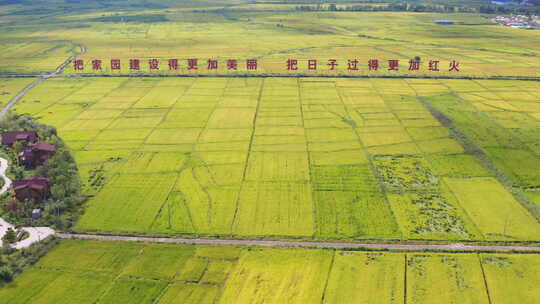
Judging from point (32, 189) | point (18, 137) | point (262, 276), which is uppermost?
point (18, 137)

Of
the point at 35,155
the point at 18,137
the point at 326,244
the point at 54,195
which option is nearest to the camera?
the point at 326,244

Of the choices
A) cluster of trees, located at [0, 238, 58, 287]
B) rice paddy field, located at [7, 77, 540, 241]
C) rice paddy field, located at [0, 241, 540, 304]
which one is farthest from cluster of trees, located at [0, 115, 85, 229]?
rice paddy field, located at [0, 241, 540, 304]

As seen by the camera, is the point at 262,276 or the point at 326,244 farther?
the point at 326,244

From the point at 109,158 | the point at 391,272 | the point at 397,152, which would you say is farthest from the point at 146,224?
the point at 397,152

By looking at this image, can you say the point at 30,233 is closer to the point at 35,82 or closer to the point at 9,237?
the point at 9,237

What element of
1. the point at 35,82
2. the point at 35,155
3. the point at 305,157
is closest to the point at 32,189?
the point at 35,155
